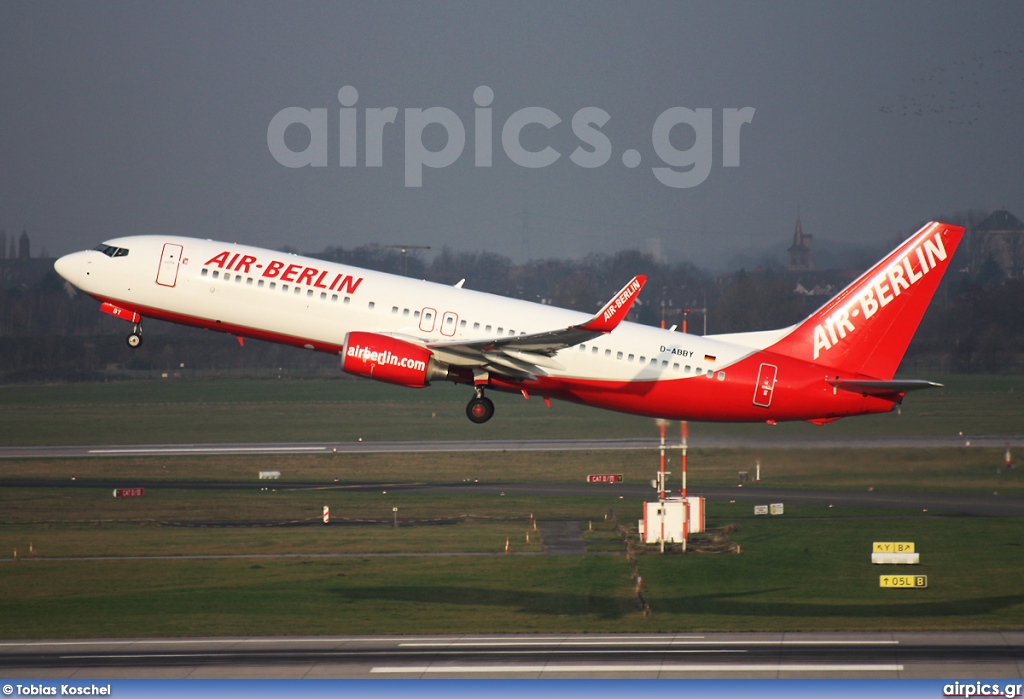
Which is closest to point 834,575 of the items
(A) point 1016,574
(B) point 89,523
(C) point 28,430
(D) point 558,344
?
(A) point 1016,574

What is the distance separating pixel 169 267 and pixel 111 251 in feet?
10.0

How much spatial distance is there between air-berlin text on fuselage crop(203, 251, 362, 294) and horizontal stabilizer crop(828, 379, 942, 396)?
1867 cm

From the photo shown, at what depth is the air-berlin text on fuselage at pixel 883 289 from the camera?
4828 centimetres

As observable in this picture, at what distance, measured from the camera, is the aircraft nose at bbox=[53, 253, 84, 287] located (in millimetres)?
48219

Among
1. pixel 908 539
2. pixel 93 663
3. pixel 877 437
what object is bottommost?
pixel 93 663

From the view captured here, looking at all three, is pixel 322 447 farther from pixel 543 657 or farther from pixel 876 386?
pixel 876 386

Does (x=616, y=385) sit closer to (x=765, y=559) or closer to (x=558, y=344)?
(x=558, y=344)

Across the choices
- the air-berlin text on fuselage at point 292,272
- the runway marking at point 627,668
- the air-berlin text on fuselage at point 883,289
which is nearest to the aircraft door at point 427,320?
A: the air-berlin text on fuselage at point 292,272

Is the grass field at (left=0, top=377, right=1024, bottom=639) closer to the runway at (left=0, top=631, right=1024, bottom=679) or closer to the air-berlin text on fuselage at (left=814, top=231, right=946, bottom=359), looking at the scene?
the runway at (left=0, top=631, right=1024, bottom=679)

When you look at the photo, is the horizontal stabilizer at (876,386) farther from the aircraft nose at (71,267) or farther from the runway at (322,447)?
the runway at (322,447)

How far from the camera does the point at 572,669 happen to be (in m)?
41.8

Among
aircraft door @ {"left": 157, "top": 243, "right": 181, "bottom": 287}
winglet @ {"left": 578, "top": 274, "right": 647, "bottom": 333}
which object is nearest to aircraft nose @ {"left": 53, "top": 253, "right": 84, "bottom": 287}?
aircraft door @ {"left": 157, "top": 243, "right": 181, "bottom": 287}

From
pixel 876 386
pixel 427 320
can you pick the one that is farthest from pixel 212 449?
pixel 876 386

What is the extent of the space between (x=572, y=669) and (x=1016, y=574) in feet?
90.7
